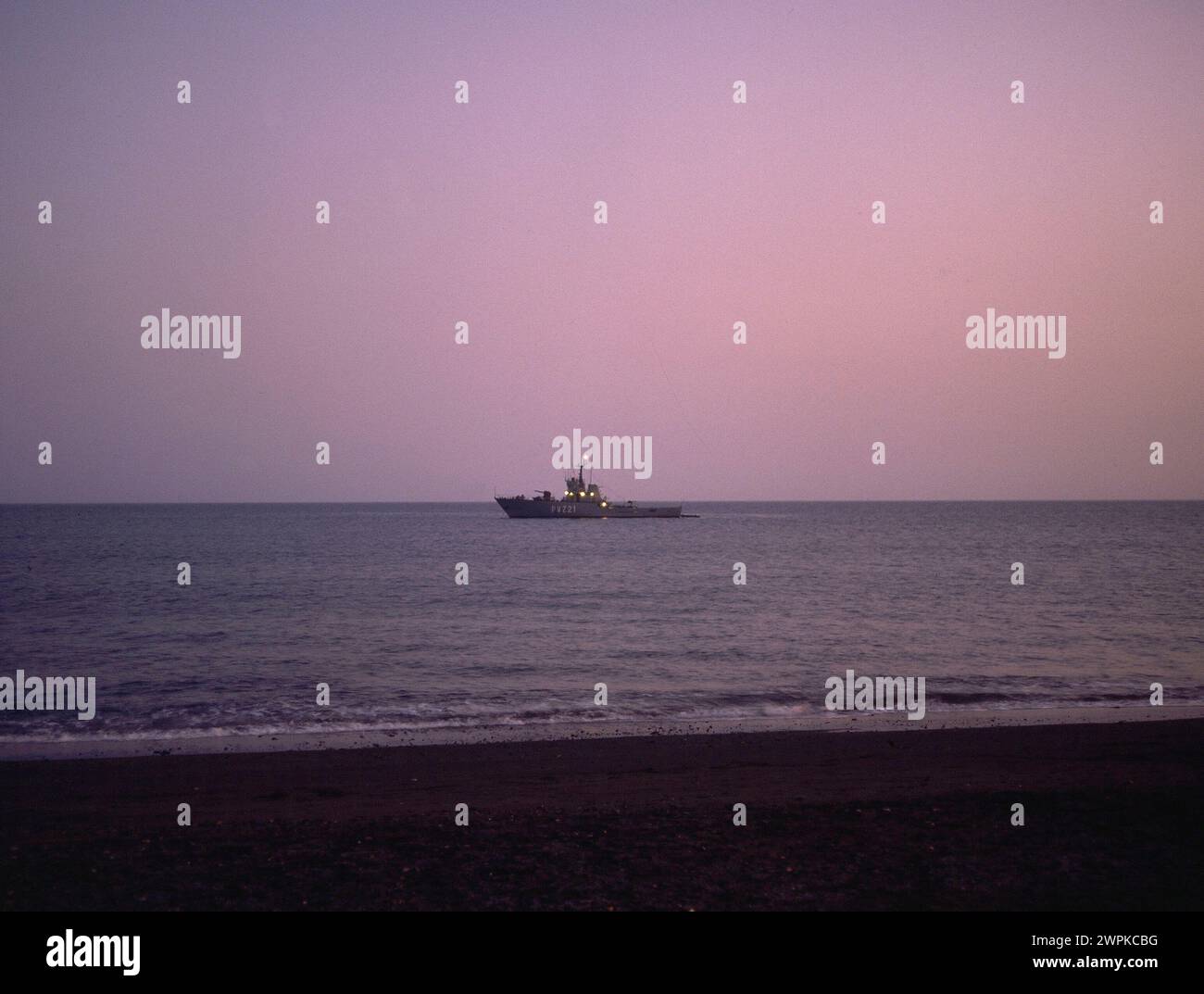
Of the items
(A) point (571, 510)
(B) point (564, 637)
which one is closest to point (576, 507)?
(A) point (571, 510)

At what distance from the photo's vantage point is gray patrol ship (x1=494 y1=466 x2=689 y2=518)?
150m

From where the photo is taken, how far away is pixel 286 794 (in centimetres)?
1189

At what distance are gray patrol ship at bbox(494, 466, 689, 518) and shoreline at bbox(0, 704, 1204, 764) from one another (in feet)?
429

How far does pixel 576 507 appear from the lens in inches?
5930

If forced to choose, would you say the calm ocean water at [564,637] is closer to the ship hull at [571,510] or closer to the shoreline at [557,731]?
the shoreline at [557,731]

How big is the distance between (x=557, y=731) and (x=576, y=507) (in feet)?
438

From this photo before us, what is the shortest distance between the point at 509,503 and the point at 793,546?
255 ft
